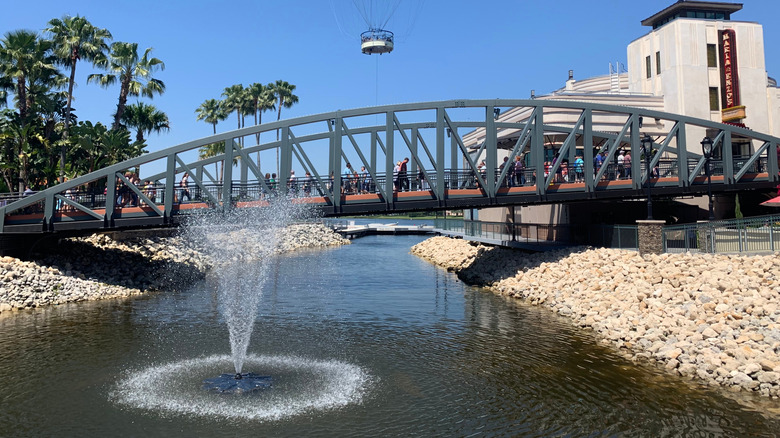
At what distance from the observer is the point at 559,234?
1297 inches

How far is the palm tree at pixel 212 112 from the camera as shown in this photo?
74750 mm

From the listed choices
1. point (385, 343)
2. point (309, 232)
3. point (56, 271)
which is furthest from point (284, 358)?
point (309, 232)

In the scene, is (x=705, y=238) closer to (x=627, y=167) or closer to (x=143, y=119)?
(x=627, y=167)

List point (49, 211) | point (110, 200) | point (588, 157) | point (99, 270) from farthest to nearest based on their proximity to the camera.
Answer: point (588, 157) < point (99, 270) < point (110, 200) < point (49, 211)

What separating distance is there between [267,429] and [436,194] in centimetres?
1798

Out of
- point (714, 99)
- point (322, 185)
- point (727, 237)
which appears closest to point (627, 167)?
point (727, 237)

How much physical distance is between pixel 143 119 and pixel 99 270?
23893mm

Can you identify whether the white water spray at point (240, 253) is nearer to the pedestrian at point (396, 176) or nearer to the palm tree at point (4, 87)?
the pedestrian at point (396, 176)

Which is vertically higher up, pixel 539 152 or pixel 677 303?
pixel 539 152

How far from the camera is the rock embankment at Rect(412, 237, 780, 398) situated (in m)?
13.9

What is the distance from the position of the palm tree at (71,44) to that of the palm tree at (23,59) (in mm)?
2455

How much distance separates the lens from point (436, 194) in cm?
2727

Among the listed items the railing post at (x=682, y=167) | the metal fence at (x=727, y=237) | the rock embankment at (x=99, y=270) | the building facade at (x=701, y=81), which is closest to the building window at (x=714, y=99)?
the building facade at (x=701, y=81)

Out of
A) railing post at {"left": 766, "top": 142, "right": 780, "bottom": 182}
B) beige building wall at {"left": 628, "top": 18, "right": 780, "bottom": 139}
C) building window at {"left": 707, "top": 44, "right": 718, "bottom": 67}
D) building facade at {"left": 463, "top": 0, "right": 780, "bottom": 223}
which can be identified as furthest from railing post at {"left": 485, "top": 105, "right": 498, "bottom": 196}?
building window at {"left": 707, "top": 44, "right": 718, "bottom": 67}
